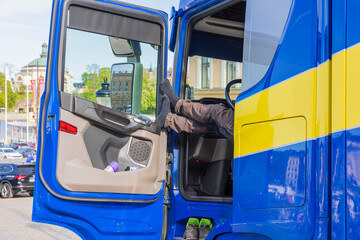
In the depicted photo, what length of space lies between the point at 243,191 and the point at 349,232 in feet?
2.42

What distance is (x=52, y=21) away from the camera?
359cm

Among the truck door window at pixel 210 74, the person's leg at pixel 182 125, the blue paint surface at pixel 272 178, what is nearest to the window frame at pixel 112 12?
the person's leg at pixel 182 125

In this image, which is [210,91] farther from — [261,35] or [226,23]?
[261,35]

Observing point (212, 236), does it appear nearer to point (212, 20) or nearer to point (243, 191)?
point (243, 191)

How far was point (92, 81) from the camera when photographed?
3734mm

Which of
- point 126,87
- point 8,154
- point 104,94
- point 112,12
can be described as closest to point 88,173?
point 104,94

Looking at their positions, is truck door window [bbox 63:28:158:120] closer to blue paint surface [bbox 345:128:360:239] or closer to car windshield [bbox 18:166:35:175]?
blue paint surface [bbox 345:128:360:239]

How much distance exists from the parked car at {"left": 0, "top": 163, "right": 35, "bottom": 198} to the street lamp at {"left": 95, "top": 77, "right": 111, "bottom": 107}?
16.7 metres

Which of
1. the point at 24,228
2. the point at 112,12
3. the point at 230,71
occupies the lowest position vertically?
the point at 24,228

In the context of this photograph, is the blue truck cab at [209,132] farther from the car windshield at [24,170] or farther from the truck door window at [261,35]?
the car windshield at [24,170]

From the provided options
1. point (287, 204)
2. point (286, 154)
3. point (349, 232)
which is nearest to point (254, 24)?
point (286, 154)

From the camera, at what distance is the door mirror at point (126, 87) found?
12.4 ft

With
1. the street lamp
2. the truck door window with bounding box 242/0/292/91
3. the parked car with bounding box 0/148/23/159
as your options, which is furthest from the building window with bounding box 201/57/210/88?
the parked car with bounding box 0/148/23/159

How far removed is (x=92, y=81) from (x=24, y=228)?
937 centimetres
